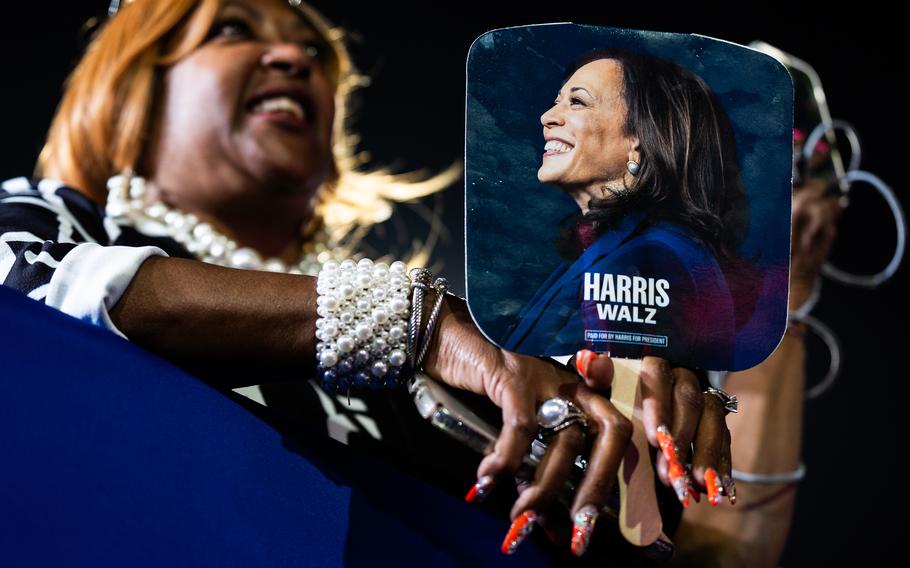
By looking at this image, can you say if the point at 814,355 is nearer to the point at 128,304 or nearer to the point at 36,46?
the point at 128,304

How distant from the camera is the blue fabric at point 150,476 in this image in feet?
1.66

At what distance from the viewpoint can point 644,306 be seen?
1.86 feet

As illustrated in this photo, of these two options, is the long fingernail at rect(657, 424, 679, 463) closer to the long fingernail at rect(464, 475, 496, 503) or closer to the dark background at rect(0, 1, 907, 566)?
the long fingernail at rect(464, 475, 496, 503)

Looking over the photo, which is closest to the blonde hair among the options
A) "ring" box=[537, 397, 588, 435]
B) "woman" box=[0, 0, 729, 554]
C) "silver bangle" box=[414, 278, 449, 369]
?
"woman" box=[0, 0, 729, 554]

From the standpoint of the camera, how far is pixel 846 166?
1.54 meters

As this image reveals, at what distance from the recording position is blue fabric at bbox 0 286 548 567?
0.51 metres

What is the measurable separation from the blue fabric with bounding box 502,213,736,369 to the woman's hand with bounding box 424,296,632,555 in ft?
0.09

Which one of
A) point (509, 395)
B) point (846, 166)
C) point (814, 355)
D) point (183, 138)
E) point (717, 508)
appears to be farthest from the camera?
point (814, 355)

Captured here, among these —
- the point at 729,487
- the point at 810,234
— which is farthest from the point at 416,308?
the point at 810,234

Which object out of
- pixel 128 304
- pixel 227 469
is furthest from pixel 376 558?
pixel 128 304

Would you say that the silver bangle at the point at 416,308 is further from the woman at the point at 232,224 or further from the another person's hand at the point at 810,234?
the another person's hand at the point at 810,234

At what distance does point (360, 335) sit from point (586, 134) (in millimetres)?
195

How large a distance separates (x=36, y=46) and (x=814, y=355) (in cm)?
154

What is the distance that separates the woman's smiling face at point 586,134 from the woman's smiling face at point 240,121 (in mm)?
626
